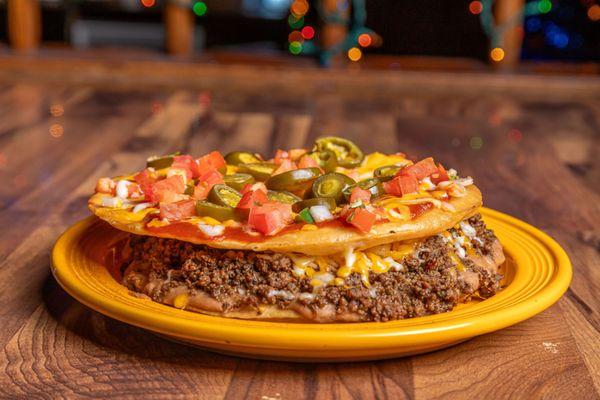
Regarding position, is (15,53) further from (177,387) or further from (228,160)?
(177,387)

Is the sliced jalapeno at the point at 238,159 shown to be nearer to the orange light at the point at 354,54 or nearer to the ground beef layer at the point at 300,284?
the ground beef layer at the point at 300,284

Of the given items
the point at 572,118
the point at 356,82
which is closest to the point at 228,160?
the point at 572,118

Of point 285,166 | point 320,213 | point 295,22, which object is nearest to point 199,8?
point 295,22

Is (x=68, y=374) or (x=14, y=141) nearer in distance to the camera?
(x=68, y=374)

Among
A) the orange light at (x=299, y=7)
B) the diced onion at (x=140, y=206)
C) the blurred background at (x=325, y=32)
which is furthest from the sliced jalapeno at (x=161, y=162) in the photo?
the orange light at (x=299, y=7)

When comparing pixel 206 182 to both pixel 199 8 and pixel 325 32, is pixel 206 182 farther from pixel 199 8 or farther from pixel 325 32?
pixel 199 8

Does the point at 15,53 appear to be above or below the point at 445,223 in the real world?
below

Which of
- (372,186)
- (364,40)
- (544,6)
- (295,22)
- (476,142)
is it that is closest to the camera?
(372,186)
